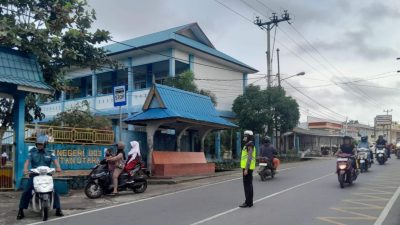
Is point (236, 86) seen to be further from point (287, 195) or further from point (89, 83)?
point (287, 195)

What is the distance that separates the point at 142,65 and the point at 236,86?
303 inches

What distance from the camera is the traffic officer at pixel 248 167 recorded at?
33.8 ft

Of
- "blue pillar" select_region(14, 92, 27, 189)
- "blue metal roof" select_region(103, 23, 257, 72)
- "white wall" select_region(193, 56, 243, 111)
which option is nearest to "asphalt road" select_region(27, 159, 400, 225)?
"blue pillar" select_region(14, 92, 27, 189)

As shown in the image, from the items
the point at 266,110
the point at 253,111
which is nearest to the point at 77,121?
the point at 253,111

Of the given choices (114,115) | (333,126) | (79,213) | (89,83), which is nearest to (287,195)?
(79,213)

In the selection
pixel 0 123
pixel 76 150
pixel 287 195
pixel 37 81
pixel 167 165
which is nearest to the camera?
pixel 287 195

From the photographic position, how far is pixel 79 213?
986 cm

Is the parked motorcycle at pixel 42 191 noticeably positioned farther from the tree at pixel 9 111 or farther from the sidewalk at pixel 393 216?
the sidewalk at pixel 393 216

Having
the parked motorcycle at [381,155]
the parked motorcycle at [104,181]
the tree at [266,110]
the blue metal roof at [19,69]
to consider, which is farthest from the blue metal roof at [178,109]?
the parked motorcycle at [381,155]

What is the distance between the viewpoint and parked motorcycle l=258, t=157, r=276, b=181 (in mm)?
16641

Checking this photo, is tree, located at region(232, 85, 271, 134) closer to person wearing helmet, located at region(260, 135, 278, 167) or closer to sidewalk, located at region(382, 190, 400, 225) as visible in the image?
person wearing helmet, located at region(260, 135, 278, 167)

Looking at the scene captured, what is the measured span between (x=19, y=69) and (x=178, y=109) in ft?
24.0

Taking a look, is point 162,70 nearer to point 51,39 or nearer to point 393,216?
point 51,39

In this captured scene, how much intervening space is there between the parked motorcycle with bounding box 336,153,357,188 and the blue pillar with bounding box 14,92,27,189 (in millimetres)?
9706
